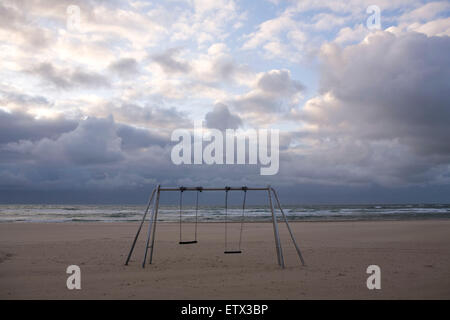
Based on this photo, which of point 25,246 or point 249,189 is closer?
point 249,189

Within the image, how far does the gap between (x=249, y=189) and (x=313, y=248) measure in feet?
16.2

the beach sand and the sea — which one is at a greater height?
the beach sand

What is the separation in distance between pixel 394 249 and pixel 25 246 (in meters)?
13.7

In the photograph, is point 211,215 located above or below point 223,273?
below

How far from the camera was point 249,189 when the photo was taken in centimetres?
926

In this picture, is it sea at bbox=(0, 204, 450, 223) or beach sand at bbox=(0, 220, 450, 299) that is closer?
beach sand at bbox=(0, 220, 450, 299)

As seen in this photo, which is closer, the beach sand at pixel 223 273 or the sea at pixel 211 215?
the beach sand at pixel 223 273

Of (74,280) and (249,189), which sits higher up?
(249,189)

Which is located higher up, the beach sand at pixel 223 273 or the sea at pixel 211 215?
the beach sand at pixel 223 273

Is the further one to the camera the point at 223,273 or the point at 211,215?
the point at 211,215
